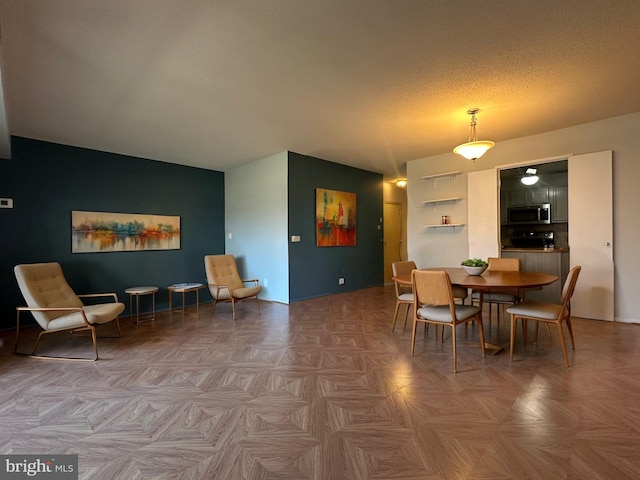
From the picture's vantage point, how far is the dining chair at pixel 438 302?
8.74 feet

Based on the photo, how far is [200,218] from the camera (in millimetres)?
6047

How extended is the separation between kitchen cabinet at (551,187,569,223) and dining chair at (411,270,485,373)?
14.8 feet

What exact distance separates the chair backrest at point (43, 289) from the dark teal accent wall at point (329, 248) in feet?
9.78

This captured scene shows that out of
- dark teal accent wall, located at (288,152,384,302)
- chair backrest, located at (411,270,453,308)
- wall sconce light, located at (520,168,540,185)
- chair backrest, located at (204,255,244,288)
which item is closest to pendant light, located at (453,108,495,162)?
chair backrest, located at (411,270,453,308)

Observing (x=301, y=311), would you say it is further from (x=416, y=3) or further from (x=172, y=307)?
(x=416, y=3)

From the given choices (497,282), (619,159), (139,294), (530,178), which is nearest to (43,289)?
(139,294)

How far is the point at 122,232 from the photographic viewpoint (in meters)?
5.03

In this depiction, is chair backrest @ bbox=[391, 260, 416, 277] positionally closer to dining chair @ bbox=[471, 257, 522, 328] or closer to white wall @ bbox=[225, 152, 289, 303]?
dining chair @ bbox=[471, 257, 522, 328]

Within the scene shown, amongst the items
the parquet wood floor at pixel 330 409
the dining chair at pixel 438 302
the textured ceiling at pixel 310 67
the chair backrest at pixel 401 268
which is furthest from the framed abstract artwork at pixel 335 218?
the dining chair at pixel 438 302

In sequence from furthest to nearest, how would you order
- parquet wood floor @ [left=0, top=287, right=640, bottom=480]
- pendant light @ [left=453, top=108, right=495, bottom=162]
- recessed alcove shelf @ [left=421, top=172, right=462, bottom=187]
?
recessed alcove shelf @ [left=421, top=172, right=462, bottom=187], pendant light @ [left=453, top=108, right=495, bottom=162], parquet wood floor @ [left=0, top=287, right=640, bottom=480]

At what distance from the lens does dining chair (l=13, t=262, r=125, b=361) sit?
3096 mm

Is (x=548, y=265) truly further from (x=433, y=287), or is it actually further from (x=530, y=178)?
(x=433, y=287)

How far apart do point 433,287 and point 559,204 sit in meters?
4.99

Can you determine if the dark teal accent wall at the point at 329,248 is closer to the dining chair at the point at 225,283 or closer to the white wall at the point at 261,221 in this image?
the white wall at the point at 261,221
